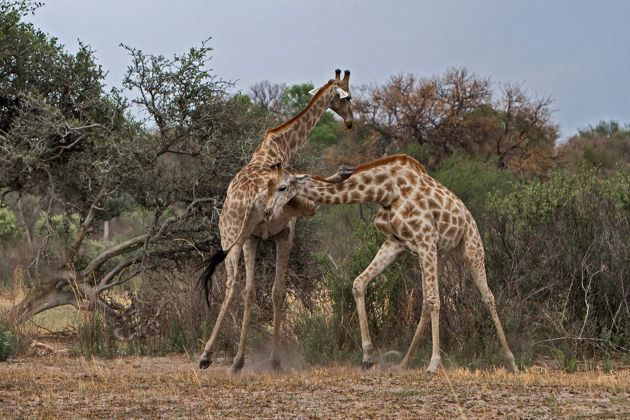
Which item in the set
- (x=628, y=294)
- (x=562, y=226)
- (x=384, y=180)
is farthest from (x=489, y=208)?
(x=384, y=180)

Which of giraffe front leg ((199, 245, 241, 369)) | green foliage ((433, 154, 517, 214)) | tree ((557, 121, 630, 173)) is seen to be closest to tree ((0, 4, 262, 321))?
giraffe front leg ((199, 245, 241, 369))

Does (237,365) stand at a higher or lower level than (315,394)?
higher

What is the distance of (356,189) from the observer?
9930 mm

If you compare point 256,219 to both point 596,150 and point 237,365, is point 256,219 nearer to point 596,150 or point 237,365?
point 237,365

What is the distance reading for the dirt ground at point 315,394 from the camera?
7426 millimetres

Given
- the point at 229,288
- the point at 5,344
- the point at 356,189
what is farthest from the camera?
the point at 5,344

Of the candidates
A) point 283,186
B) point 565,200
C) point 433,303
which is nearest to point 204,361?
point 283,186

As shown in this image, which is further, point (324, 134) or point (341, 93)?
point (324, 134)

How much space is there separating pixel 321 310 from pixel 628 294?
11.5ft

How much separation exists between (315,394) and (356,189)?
93.7 inches

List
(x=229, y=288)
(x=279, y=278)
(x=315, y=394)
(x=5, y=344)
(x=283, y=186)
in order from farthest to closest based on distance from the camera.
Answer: (x=5, y=344)
(x=279, y=278)
(x=229, y=288)
(x=283, y=186)
(x=315, y=394)

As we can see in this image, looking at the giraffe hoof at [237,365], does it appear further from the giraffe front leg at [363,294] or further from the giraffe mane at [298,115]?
the giraffe mane at [298,115]

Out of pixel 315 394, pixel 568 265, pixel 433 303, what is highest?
pixel 568 265

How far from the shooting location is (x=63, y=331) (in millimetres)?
13844
